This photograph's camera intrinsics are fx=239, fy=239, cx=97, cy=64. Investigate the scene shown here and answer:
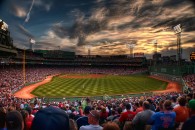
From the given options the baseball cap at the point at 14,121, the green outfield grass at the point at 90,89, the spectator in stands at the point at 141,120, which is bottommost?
the green outfield grass at the point at 90,89

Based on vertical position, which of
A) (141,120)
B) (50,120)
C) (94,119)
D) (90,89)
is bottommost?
(90,89)

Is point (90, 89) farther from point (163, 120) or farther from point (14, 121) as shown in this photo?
point (14, 121)

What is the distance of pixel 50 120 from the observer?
3264 millimetres

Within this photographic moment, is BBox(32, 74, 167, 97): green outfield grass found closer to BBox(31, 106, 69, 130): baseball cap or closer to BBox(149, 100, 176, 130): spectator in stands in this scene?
BBox(149, 100, 176, 130): spectator in stands

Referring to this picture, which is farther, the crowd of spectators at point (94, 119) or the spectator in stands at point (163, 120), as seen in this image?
the spectator in stands at point (163, 120)

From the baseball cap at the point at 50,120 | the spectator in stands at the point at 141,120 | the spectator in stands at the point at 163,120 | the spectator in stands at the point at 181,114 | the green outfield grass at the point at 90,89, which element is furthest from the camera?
the green outfield grass at the point at 90,89

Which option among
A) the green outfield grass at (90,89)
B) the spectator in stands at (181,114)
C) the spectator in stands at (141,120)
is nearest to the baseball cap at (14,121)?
the spectator in stands at (141,120)

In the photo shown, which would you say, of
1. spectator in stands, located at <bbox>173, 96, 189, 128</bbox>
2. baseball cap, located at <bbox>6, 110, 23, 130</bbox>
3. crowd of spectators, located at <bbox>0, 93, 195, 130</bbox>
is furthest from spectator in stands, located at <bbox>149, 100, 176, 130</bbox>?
baseball cap, located at <bbox>6, 110, 23, 130</bbox>

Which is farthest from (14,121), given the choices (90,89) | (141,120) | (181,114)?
(90,89)

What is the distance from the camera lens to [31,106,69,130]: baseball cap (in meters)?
3.27

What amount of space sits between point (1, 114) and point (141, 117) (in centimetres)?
430

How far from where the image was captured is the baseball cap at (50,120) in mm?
3270

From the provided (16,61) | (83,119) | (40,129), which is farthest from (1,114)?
(16,61)

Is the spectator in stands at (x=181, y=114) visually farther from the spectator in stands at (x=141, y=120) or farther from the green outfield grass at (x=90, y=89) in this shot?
the green outfield grass at (x=90, y=89)
